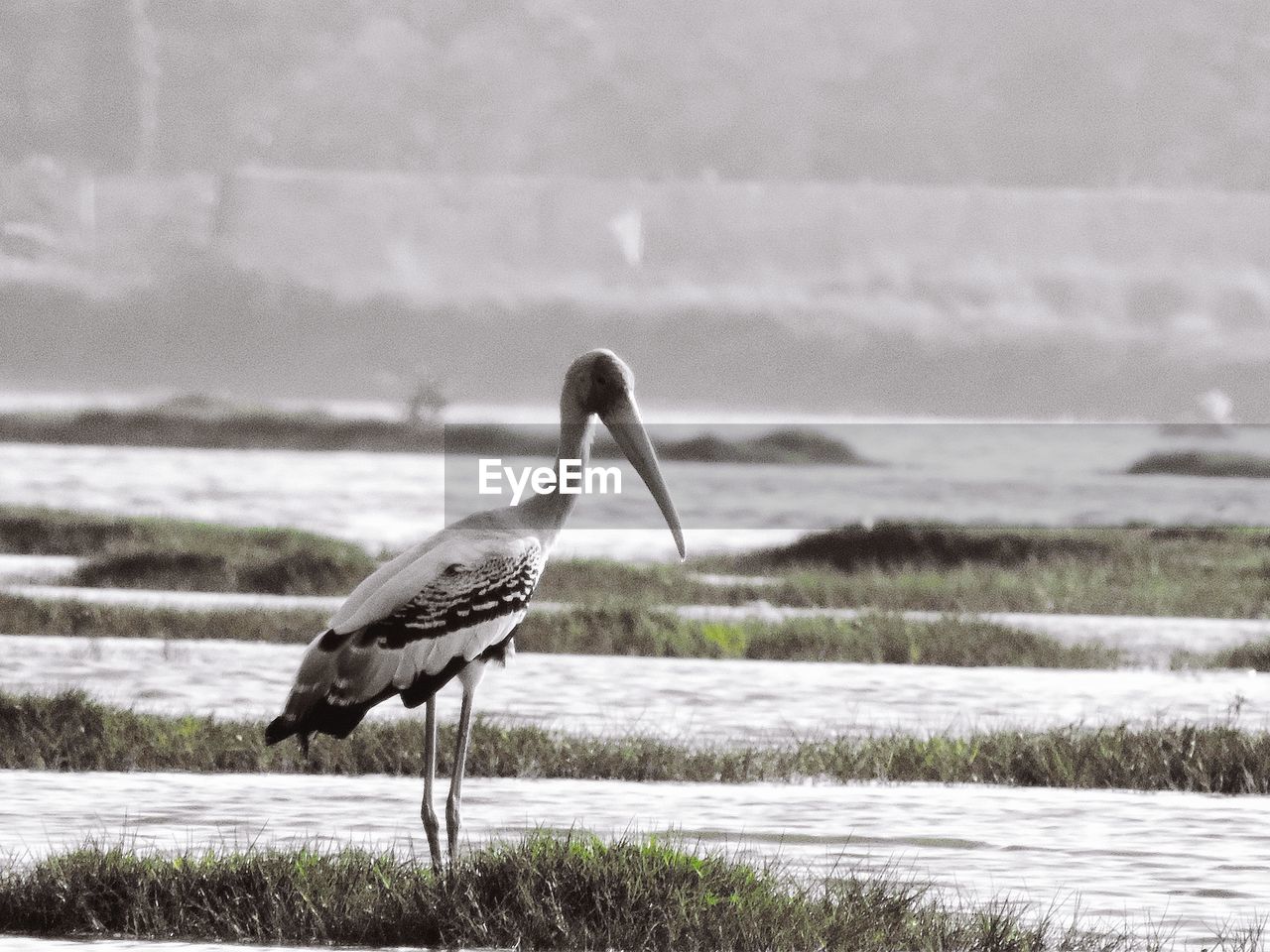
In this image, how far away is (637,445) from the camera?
768 centimetres

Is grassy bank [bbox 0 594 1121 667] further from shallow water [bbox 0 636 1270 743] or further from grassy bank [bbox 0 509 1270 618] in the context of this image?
grassy bank [bbox 0 509 1270 618]

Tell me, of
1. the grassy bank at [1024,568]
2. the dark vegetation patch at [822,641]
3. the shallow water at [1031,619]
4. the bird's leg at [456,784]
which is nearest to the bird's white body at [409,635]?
the bird's leg at [456,784]

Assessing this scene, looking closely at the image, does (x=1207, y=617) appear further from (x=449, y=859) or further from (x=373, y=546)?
(x=449, y=859)

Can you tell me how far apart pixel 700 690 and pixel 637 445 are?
6280 mm

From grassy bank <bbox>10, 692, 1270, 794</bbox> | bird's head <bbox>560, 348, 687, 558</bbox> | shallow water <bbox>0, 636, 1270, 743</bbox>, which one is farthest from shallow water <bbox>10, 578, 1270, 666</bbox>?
bird's head <bbox>560, 348, 687, 558</bbox>

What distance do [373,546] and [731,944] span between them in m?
21.7

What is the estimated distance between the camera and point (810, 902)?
6.61 meters

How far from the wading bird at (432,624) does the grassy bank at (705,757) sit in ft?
9.05

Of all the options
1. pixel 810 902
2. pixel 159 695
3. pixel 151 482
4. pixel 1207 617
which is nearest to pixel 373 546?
pixel 1207 617

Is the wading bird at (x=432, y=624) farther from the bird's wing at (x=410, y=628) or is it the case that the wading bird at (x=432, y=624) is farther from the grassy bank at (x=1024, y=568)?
the grassy bank at (x=1024, y=568)

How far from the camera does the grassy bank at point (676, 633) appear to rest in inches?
634

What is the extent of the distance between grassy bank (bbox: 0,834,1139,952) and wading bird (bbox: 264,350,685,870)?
0.40m

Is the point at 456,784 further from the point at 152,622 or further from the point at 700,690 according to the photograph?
the point at 152,622

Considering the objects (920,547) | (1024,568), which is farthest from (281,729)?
(920,547)
